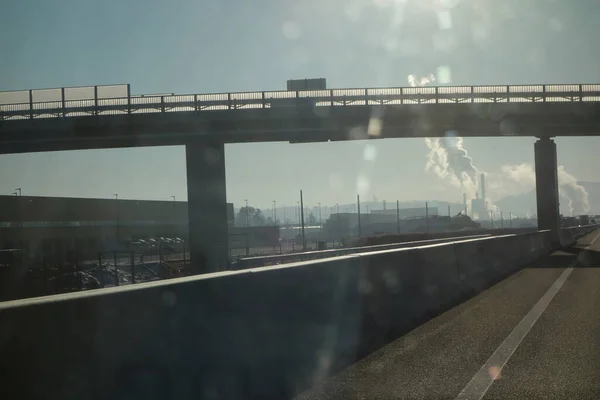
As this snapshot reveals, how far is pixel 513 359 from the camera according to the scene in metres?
8.77

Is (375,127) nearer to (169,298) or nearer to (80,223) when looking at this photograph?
(169,298)

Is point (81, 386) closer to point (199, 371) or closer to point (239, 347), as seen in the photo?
point (199, 371)

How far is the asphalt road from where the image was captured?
721 centimetres

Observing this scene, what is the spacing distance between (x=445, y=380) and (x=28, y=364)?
4602 millimetres

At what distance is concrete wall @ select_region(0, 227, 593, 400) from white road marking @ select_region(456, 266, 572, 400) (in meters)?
1.59

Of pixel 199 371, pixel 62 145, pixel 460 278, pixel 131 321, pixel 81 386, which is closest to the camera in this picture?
pixel 81 386

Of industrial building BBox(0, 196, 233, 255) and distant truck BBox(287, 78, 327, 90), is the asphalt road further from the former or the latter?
industrial building BBox(0, 196, 233, 255)

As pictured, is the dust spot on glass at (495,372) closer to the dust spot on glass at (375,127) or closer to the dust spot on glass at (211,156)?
the dust spot on glass at (211,156)

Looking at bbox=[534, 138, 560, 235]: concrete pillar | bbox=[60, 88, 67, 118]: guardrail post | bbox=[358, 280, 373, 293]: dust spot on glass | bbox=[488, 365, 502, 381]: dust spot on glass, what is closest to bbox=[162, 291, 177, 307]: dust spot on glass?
bbox=[488, 365, 502, 381]: dust spot on glass

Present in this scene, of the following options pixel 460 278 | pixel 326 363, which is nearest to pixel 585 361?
pixel 326 363

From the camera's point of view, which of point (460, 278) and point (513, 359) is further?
point (460, 278)

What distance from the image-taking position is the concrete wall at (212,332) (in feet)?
15.2

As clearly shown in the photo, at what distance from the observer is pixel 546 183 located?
168 ft

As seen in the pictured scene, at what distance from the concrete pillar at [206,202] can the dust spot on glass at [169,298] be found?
3669 centimetres
